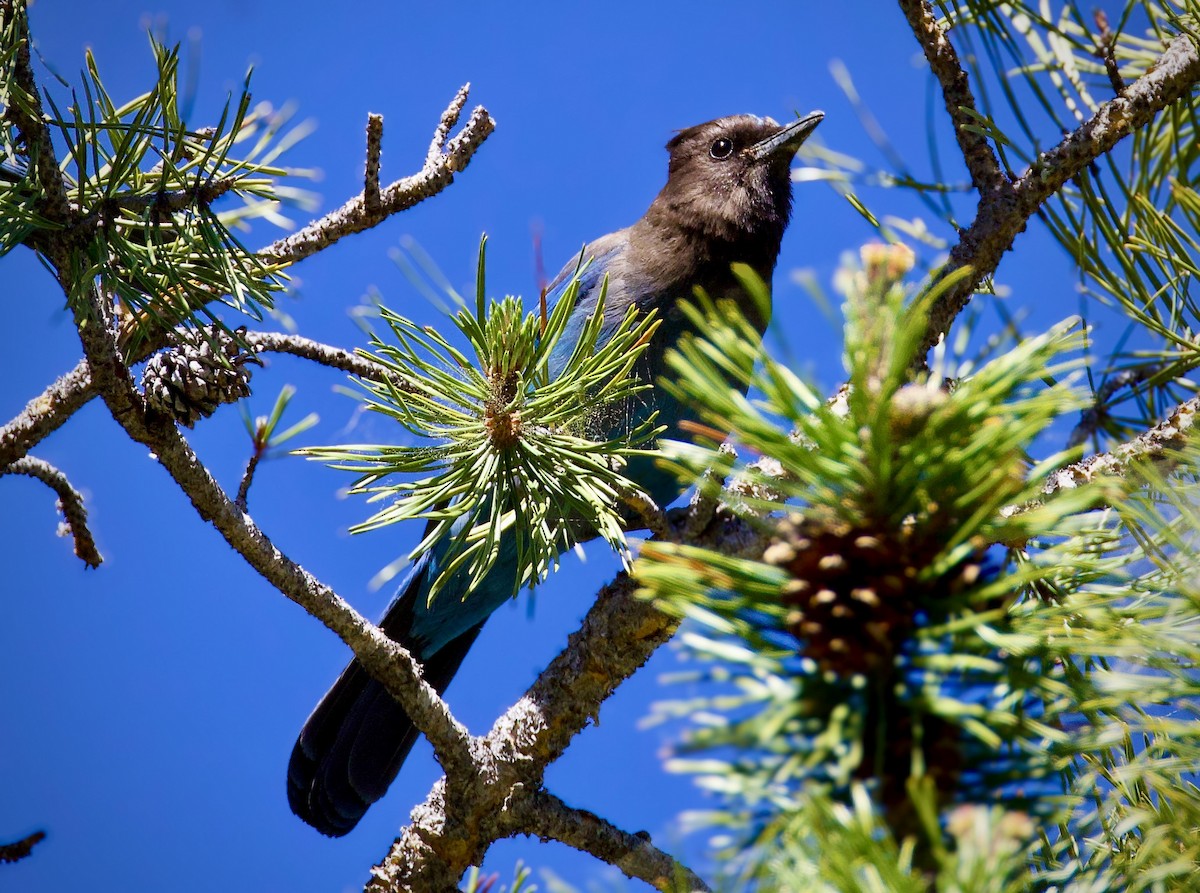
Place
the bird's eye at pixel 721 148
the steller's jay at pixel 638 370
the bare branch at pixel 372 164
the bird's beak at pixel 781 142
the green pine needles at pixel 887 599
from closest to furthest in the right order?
the green pine needles at pixel 887 599 → the bare branch at pixel 372 164 → the steller's jay at pixel 638 370 → the bird's beak at pixel 781 142 → the bird's eye at pixel 721 148

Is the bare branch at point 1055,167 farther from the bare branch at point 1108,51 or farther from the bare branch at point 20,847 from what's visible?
the bare branch at point 20,847

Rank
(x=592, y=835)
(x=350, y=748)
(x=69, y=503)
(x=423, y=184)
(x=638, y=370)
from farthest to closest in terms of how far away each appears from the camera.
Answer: (x=350, y=748)
(x=638, y=370)
(x=69, y=503)
(x=423, y=184)
(x=592, y=835)

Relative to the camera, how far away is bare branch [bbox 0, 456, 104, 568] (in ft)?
7.22

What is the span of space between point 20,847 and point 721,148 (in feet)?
9.17

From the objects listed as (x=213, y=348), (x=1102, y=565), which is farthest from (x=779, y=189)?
(x=1102, y=565)

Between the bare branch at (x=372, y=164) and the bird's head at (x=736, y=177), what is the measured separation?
142cm

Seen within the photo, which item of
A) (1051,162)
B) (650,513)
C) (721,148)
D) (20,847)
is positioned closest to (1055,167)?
(1051,162)

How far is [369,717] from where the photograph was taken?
2.92 meters

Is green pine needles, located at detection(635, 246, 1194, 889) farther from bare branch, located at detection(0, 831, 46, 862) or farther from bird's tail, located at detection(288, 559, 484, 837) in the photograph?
bird's tail, located at detection(288, 559, 484, 837)

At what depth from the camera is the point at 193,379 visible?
5.27 ft

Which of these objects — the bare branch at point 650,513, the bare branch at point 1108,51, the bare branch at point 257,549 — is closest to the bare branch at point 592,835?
the bare branch at point 257,549

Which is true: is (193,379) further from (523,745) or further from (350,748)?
(350,748)

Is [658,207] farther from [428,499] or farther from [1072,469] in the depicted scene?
[428,499]

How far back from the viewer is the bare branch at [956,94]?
1.75 meters
